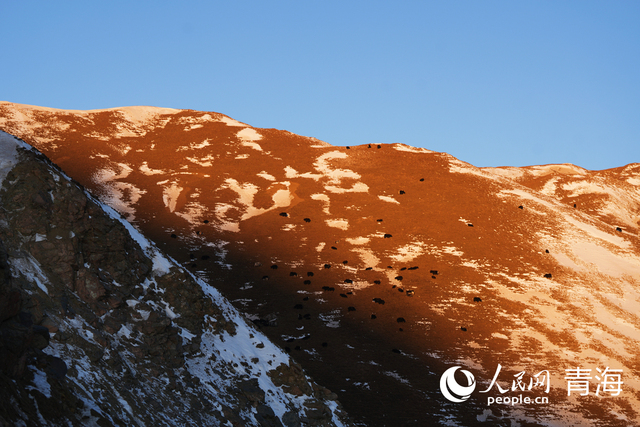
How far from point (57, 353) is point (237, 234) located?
54.7 m

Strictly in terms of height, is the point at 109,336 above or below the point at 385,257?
below

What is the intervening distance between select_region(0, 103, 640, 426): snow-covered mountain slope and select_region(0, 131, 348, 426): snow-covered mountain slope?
1450 centimetres

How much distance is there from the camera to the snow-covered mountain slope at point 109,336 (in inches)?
684

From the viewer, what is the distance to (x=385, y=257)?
71.1 metres

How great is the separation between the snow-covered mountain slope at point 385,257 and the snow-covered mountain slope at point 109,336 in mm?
14500

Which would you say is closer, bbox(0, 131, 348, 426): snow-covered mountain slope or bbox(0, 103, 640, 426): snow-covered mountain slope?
bbox(0, 131, 348, 426): snow-covered mountain slope

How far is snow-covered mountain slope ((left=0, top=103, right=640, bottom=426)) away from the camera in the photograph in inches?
1953

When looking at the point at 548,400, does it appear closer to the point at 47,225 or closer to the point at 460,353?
the point at 460,353

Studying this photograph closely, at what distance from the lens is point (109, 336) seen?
2416 cm

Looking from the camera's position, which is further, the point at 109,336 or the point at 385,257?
the point at 385,257

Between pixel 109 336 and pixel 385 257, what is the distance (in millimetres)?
50027

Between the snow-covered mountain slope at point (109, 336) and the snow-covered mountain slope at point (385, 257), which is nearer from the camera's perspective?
the snow-covered mountain slope at point (109, 336)

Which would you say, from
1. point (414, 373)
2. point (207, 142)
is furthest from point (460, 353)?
point (207, 142)

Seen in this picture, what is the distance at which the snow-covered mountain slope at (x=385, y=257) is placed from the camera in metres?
49.6
